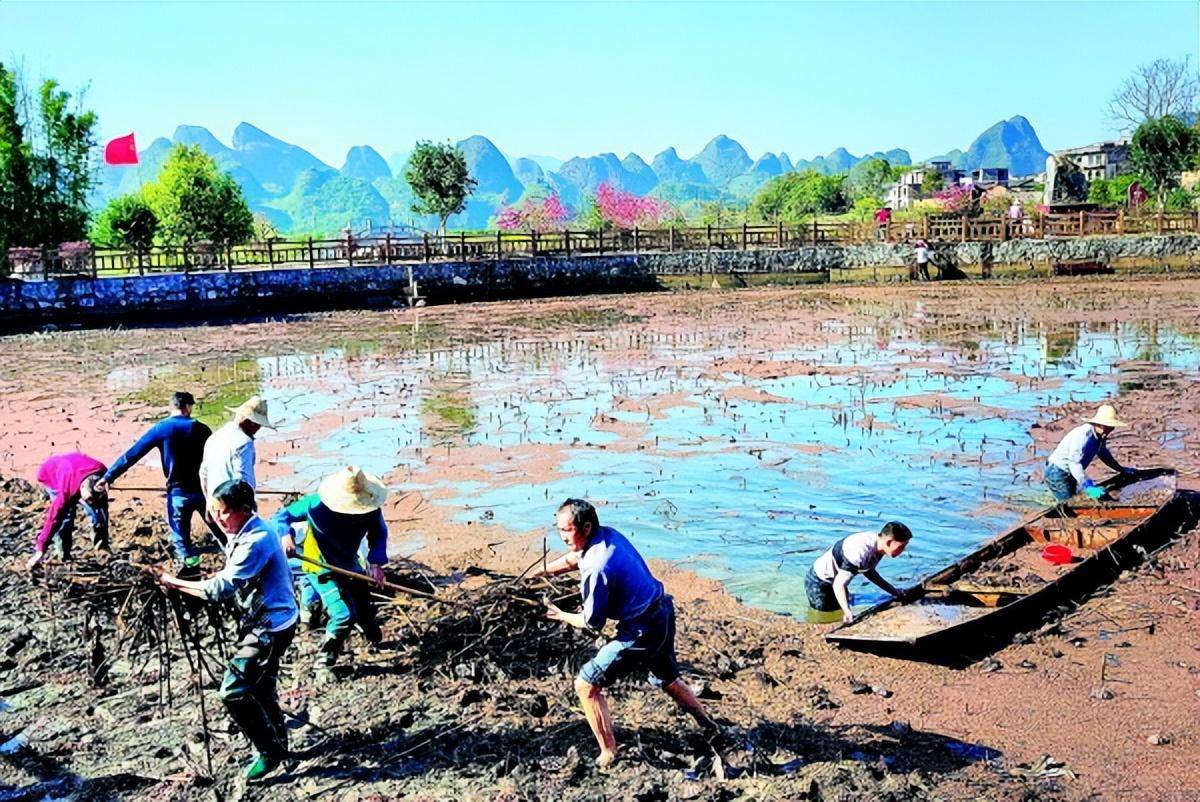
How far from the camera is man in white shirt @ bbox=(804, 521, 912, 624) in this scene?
7.62 m

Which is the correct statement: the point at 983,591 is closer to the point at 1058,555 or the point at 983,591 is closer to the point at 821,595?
the point at 821,595

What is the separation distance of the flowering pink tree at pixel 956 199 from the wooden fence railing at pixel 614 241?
8004 millimetres

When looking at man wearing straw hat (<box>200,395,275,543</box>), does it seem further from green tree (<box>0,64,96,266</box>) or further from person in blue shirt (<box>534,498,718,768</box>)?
green tree (<box>0,64,96,266</box>)

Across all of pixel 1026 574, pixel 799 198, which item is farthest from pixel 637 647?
pixel 799 198

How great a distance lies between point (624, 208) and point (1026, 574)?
2025 inches

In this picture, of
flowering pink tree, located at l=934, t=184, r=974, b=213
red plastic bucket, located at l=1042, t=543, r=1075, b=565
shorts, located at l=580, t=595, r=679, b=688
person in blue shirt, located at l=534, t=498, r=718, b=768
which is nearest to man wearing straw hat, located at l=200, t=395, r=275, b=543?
person in blue shirt, located at l=534, t=498, r=718, b=768

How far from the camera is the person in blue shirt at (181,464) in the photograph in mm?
8828

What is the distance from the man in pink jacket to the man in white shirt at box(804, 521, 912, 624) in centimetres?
609

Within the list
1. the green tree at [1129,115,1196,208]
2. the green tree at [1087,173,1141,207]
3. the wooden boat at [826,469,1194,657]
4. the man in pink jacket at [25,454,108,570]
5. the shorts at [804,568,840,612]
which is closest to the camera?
the wooden boat at [826,469,1194,657]

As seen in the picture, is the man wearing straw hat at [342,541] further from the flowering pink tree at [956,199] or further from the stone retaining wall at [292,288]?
the flowering pink tree at [956,199]

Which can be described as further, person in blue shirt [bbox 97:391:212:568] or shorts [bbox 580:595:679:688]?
person in blue shirt [bbox 97:391:212:568]

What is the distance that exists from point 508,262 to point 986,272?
19565 millimetres

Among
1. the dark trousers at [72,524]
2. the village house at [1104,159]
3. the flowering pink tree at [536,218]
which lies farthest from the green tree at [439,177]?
the village house at [1104,159]

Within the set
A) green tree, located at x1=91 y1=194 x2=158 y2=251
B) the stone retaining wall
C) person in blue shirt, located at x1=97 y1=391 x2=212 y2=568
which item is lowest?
person in blue shirt, located at x1=97 y1=391 x2=212 y2=568
